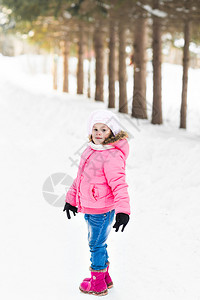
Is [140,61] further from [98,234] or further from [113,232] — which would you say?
[98,234]

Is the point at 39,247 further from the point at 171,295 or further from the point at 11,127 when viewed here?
the point at 11,127

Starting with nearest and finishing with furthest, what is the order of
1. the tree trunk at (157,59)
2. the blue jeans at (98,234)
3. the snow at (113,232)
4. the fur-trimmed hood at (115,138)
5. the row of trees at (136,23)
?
the fur-trimmed hood at (115,138)
the blue jeans at (98,234)
the snow at (113,232)
the row of trees at (136,23)
the tree trunk at (157,59)

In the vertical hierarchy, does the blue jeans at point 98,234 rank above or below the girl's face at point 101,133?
below

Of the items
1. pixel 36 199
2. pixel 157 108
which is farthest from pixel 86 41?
pixel 36 199

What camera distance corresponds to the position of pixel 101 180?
3207mm

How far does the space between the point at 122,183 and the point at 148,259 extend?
1499 millimetres

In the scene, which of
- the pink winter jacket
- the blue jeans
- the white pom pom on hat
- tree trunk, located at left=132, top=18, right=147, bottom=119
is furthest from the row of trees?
the blue jeans

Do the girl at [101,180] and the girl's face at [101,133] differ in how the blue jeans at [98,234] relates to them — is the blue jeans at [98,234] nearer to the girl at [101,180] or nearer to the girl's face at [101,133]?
the girl at [101,180]

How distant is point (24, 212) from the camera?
5410mm

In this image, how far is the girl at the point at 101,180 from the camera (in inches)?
124

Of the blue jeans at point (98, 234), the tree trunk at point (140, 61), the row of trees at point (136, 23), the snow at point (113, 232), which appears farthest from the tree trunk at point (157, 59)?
the blue jeans at point (98, 234)

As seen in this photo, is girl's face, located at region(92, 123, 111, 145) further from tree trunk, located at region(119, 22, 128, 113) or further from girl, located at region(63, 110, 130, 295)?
tree trunk, located at region(119, 22, 128, 113)

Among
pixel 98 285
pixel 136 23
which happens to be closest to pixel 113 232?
pixel 98 285

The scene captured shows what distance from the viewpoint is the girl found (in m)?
3.14
